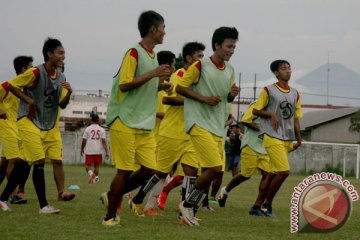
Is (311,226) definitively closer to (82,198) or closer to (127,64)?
(127,64)

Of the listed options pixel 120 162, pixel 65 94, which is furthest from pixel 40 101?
pixel 120 162

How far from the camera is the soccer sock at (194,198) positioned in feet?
31.3

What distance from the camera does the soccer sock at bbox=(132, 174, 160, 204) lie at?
10984 millimetres

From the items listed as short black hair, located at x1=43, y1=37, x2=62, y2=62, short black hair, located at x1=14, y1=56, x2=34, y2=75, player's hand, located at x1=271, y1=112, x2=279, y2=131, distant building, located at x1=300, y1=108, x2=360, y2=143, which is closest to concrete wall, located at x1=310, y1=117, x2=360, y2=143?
distant building, located at x1=300, y1=108, x2=360, y2=143

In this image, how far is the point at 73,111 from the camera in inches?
3593

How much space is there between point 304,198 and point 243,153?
6.90 metres

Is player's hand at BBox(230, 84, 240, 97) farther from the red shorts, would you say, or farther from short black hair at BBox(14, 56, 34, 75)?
the red shorts

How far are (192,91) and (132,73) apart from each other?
3.02 ft

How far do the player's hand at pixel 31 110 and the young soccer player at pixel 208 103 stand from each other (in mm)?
2040

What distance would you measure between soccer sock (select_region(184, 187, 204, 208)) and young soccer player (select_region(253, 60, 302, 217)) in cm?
240

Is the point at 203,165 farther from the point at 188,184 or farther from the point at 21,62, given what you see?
the point at 21,62

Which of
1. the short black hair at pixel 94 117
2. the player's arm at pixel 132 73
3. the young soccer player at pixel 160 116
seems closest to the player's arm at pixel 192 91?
the player's arm at pixel 132 73

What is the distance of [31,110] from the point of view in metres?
10.5

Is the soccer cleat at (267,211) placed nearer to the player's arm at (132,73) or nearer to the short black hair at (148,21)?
the player's arm at (132,73)
